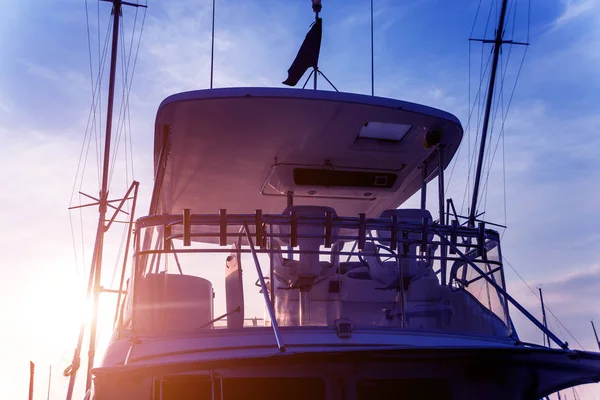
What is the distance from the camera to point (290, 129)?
818 cm

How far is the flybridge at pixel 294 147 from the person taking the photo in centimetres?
761

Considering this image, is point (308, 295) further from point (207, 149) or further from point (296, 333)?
point (207, 149)

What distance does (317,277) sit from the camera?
7.65 m

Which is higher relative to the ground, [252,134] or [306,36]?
[306,36]

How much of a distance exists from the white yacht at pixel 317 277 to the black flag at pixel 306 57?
4.22 ft

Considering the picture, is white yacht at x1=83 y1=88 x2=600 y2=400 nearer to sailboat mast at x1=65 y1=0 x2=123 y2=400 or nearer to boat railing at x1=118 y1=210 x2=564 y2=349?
boat railing at x1=118 y1=210 x2=564 y2=349

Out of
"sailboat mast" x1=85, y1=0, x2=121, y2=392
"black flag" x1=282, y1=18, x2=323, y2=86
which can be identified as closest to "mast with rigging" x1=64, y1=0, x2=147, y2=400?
"sailboat mast" x1=85, y1=0, x2=121, y2=392

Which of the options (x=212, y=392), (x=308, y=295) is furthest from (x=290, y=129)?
(x=212, y=392)

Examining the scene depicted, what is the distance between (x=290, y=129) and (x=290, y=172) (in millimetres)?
1128

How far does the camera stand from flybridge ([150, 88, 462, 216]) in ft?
25.0

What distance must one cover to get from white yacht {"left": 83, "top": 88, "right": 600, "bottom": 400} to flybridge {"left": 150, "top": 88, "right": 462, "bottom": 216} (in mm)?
24

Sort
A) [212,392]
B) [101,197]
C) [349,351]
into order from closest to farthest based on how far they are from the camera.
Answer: [349,351]
[212,392]
[101,197]

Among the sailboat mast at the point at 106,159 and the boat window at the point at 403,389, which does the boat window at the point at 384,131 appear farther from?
the sailboat mast at the point at 106,159

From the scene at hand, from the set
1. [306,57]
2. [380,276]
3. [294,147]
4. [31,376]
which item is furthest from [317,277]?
A: [31,376]
